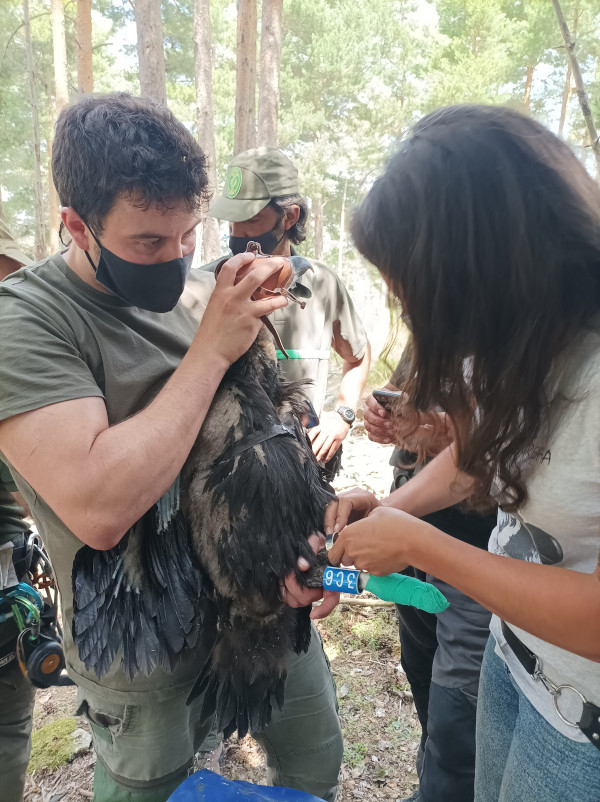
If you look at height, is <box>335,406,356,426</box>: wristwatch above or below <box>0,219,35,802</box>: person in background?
above

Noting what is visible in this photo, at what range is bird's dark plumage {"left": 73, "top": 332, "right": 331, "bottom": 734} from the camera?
1378mm

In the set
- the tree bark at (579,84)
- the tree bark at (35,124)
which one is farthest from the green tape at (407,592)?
the tree bark at (35,124)

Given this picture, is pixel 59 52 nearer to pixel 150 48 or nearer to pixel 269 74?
pixel 150 48

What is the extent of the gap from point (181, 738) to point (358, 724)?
1.84 m

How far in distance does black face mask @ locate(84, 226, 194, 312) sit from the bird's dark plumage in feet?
0.95

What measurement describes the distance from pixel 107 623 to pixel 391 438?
1323mm

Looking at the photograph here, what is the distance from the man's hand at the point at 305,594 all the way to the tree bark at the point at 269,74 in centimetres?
903

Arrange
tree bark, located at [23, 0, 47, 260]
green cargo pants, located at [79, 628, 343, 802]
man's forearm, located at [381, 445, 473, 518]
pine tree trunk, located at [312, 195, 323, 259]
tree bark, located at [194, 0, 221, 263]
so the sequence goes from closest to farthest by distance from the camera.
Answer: green cargo pants, located at [79, 628, 343, 802], man's forearm, located at [381, 445, 473, 518], tree bark, located at [194, 0, 221, 263], tree bark, located at [23, 0, 47, 260], pine tree trunk, located at [312, 195, 323, 259]

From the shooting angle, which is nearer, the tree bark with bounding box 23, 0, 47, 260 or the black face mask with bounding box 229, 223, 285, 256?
the black face mask with bounding box 229, 223, 285, 256

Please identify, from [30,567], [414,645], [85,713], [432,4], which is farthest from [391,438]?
[432,4]

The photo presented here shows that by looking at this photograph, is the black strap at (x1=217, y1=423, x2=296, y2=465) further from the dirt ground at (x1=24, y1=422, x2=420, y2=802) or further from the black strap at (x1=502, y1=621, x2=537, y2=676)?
the dirt ground at (x1=24, y1=422, x2=420, y2=802)

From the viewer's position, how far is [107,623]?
1.38 meters

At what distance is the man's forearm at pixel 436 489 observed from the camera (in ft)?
5.48

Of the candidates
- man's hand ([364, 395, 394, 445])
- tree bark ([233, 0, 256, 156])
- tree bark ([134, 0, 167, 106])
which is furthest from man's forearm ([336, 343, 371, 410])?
tree bark ([233, 0, 256, 156])
